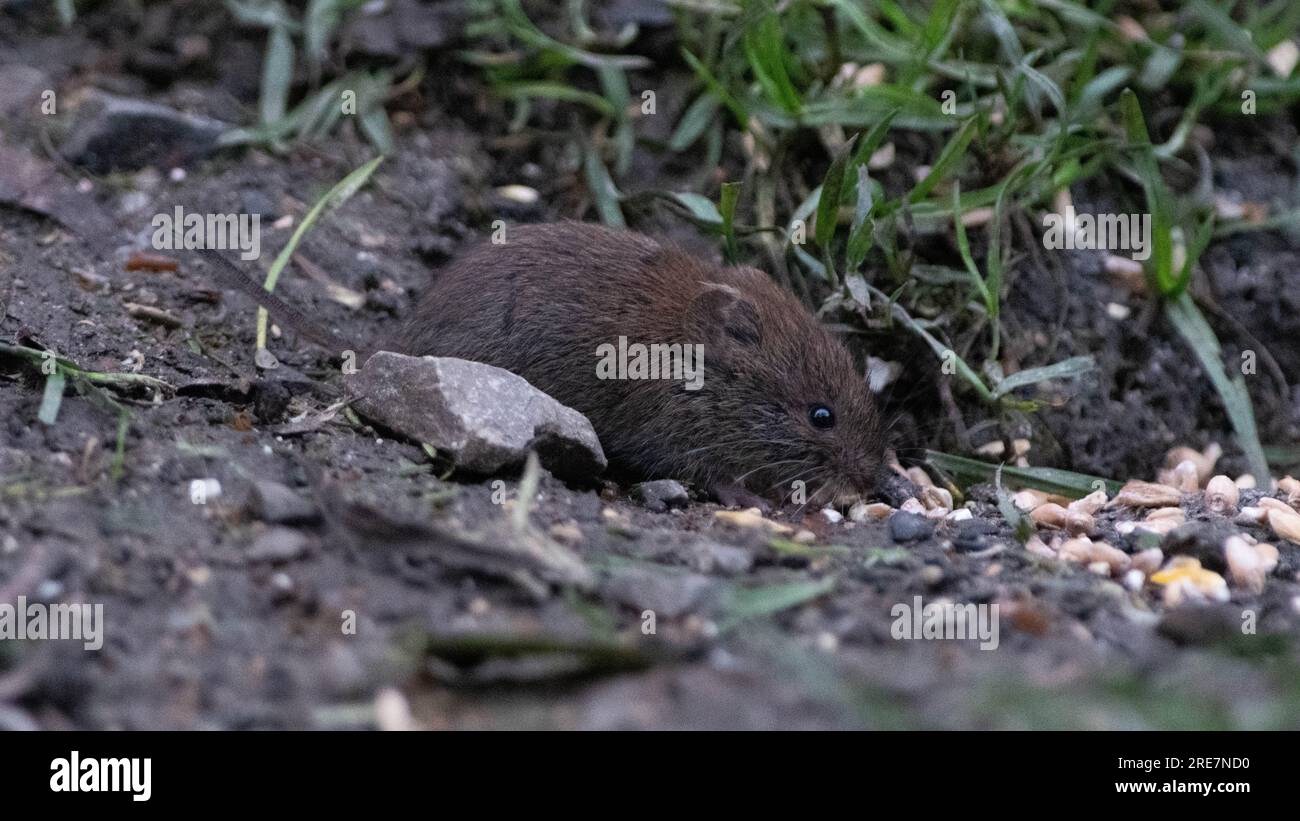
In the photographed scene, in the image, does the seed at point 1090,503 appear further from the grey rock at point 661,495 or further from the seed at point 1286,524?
the grey rock at point 661,495

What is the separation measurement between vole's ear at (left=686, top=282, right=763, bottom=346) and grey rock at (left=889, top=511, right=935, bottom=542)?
Result: 126 centimetres

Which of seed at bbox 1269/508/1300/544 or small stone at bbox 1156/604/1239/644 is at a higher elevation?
seed at bbox 1269/508/1300/544

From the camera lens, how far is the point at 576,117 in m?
7.21

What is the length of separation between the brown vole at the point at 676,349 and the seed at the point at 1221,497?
137 cm

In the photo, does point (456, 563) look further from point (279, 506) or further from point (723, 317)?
point (723, 317)

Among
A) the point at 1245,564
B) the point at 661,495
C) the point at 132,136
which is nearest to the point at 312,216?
the point at 132,136

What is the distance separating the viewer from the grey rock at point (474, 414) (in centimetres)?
482

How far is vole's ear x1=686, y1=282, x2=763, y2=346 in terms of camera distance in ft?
19.2

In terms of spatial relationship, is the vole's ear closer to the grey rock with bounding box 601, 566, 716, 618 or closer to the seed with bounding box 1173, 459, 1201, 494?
the seed with bounding box 1173, 459, 1201, 494

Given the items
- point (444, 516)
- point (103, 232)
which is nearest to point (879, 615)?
point (444, 516)

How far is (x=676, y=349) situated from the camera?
594cm

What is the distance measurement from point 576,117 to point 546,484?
119 inches

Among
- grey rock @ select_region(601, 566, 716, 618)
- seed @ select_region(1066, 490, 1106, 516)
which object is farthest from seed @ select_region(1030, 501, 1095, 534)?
grey rock @ select_region(601, 566, 716, 618)

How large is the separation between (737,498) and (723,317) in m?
0.81
